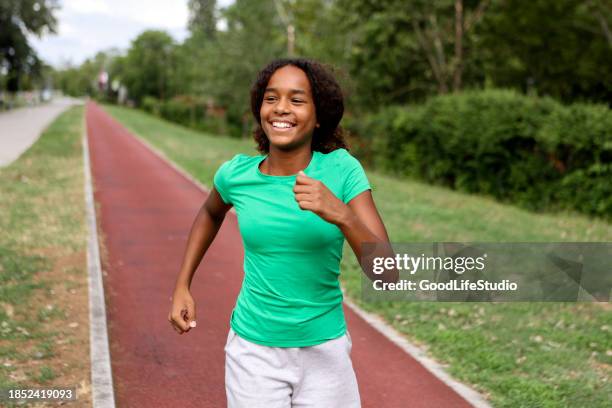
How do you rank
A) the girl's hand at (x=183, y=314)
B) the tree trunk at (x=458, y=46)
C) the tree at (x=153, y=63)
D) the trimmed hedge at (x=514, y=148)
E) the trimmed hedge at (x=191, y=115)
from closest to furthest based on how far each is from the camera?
the girl's hand at (x=183, y=314), the trimmed hedge at (x=514, y=148), the tree trunk at (x=458, y=46), the trimmed hedge at (x=191, y=115), the tree at (x=153, y=63)

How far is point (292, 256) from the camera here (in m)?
2.28

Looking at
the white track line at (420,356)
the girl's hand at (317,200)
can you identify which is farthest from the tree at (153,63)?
the girl's hand at (317,200)

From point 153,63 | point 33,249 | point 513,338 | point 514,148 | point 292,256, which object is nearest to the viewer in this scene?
point 292,256

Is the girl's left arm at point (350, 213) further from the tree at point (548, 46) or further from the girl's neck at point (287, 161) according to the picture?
the tree at point (548, 46)

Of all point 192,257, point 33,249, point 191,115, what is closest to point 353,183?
point 192,257

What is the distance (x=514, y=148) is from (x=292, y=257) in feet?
47.3

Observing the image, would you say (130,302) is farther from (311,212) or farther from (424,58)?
(424,58)

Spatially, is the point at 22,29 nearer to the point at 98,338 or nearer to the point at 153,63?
the point at 153,63

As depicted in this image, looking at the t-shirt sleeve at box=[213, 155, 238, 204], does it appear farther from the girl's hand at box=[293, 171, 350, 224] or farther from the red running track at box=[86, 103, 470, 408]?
the red running track at box=[86, 103, 470, 408]

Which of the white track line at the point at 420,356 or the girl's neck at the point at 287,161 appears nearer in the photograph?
the girl's neck at the point at 287,161

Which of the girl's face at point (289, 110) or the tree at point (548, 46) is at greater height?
the tree at point (548, 46)

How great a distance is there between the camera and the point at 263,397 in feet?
7.60

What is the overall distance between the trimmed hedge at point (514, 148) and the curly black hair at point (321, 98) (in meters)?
12.0

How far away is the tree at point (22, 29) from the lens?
42312mm
